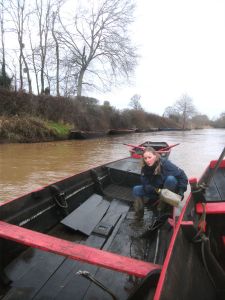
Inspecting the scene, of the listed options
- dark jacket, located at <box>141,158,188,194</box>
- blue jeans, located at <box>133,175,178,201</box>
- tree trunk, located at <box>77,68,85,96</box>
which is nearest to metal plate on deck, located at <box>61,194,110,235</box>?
blue jeans, located at <box>133,175,178,201</box>

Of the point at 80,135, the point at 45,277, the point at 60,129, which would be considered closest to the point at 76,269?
the point at 45,277

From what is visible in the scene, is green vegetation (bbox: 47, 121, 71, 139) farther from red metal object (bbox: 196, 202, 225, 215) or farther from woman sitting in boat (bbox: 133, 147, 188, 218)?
red metal object (bbox: 196, 202, 225, 215)

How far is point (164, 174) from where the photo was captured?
4.24 meters

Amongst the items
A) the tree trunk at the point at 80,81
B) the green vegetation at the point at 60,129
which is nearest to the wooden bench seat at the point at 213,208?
the green vegetation at the point at 60,129

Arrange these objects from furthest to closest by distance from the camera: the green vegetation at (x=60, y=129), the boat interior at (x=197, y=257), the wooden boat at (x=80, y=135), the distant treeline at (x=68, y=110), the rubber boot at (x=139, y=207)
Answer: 1. the wooden boat at (x=80, y=135)
2. the green vegetation at (x=60, y=129)
3. the distant treeline at (x=68, y=110)
4. the rubber boot at (x=139, y=207)
5. the boat interior at (x=197, y=257)

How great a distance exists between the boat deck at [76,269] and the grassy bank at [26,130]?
13.5 meters

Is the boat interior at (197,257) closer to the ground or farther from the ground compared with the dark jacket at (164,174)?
closer to the ground

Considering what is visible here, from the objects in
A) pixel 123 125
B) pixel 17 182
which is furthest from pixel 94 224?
pixel 123 125

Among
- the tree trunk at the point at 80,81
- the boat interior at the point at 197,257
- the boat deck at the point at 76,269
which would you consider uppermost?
the tree trunk at the point at 80,81

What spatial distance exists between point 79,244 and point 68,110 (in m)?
21.2

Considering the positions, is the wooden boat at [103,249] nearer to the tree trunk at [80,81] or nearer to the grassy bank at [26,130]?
the grassy bank at [26,130]

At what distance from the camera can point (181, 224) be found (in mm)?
2502

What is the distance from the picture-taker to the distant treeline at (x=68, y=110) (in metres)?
18.5

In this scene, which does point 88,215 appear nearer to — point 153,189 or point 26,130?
point 153,189
